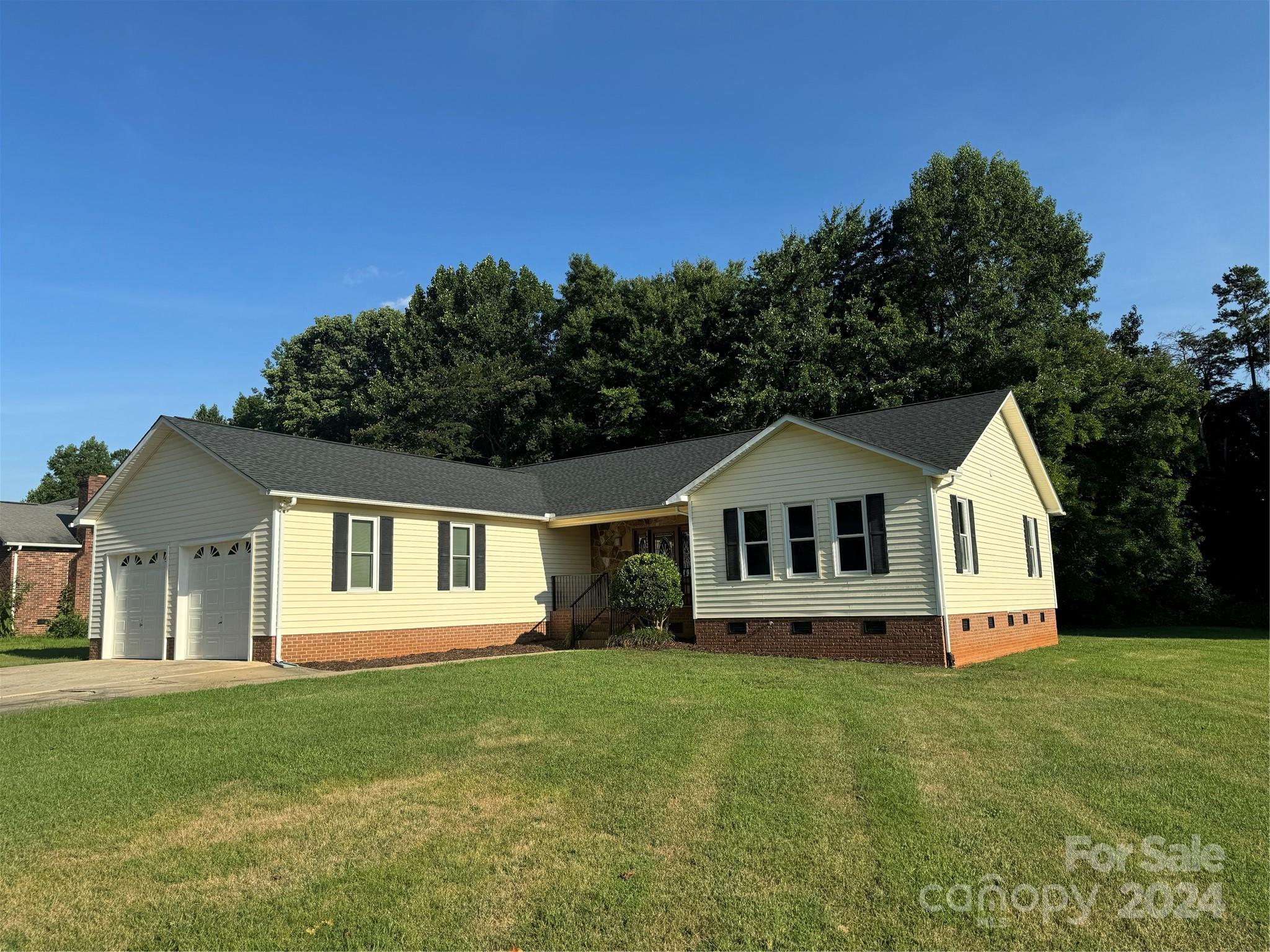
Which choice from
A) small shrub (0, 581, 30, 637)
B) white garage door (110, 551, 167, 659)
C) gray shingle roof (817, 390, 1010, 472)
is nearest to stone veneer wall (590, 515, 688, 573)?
gray shingle roof (817, 390, 1010, 472)

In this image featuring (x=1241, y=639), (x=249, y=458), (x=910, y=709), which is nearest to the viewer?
(x=910, y=709)

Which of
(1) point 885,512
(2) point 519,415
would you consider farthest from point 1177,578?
(2) point 519,415

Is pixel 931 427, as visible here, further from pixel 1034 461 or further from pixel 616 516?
pixel 616 516

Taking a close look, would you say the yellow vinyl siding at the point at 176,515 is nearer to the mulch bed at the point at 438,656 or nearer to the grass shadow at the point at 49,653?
the grass shadow at the point at 49,653

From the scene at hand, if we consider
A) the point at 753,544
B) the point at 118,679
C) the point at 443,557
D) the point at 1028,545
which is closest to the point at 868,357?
the point at 1028,545

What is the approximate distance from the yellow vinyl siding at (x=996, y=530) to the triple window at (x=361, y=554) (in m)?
10.8

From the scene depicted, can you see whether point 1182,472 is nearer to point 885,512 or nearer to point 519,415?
point 885,512

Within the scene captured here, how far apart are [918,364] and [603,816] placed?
2753 cm

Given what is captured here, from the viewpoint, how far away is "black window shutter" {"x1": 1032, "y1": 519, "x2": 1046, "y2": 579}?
21.1 m

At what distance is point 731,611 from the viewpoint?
56.0 feet

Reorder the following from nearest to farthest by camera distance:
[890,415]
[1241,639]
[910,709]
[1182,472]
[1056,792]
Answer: [1056,792] < [910,709] < [890,415] < [1241,639] < [1182,472]

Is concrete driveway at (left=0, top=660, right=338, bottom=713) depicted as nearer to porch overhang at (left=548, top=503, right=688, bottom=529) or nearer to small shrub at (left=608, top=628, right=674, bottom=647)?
small shrub at (left=608, top=628, right=674, bottom=647)

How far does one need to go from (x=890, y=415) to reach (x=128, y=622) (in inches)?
678

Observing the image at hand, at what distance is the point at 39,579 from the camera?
2903 cm
